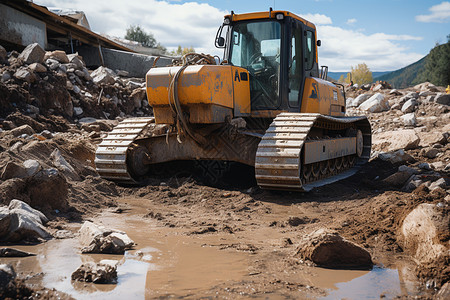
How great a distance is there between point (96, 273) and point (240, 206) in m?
3.54

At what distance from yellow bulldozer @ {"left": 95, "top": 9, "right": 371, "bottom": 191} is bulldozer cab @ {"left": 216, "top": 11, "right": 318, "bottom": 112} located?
17mm

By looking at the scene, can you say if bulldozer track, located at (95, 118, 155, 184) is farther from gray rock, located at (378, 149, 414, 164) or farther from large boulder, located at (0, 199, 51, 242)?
gray rock, located at (378, 149, 414, 164)

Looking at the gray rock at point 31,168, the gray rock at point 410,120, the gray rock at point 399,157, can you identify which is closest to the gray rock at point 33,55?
the gray rock at point 31,168

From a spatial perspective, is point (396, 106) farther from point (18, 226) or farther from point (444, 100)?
point (18, 226)

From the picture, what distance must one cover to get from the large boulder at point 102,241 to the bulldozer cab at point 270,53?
4810 millimetres

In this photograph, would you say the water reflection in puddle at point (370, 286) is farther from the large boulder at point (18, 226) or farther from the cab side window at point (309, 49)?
the cab side window at point (309, 49)

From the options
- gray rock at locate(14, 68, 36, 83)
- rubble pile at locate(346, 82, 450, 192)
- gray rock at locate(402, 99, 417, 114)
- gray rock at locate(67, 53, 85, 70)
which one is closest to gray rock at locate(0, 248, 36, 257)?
rubble pile at locate(346, 82, 450, 192)

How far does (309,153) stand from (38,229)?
4.28m

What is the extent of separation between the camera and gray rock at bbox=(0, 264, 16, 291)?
123 inches

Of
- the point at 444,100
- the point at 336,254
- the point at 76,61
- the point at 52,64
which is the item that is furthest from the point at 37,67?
the point at 444,100

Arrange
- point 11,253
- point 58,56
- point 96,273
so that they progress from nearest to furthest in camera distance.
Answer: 1. point 96,273
2. point 11,253
3. point 58,56

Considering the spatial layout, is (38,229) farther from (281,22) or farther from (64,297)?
(281,22)

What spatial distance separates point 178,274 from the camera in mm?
3807

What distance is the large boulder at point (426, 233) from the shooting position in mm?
3984
